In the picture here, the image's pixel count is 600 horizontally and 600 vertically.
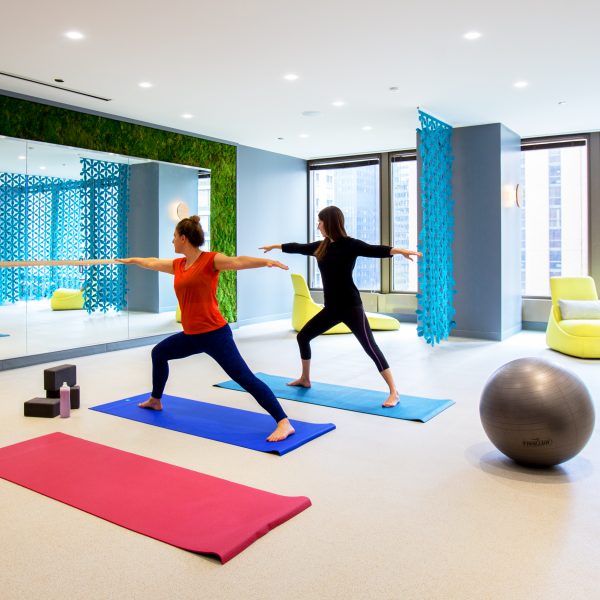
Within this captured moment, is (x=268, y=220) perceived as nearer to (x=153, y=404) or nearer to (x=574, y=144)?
(x=574, y=144)

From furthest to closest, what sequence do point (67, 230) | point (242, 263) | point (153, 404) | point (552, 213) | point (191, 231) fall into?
1. point (552, 213)
2. point (67, 230)
3. point (153, 404)
4. point (191, 231)
5. point (242, 263)

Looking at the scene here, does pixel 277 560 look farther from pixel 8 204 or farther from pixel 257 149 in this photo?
pixel 257 149

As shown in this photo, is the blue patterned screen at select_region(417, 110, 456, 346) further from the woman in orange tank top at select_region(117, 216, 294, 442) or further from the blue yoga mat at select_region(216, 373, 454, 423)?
the woman in orange tank top at select_region(117, 216, 294, 442)

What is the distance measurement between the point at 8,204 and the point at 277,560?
4564mm

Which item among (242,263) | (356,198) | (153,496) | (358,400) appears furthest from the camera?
(356,198)

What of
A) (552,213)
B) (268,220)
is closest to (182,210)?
(268,220)

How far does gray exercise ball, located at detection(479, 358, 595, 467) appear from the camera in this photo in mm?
2734

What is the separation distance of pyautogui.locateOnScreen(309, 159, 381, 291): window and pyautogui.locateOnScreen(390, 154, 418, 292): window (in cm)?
28

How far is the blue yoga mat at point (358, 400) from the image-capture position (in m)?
3.97

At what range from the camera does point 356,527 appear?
7.72 feet

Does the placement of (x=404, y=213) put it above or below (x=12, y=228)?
above

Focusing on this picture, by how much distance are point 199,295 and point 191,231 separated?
15.0 inches

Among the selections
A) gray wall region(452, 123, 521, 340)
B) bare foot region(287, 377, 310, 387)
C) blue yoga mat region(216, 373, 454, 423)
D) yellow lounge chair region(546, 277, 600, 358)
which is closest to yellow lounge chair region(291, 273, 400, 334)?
gray wall region(452, 123, 521, 340)

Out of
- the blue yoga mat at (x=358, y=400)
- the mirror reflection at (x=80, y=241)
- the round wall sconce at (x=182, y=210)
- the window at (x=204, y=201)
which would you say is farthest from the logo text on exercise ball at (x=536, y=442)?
the window at (x=204, y=201)
